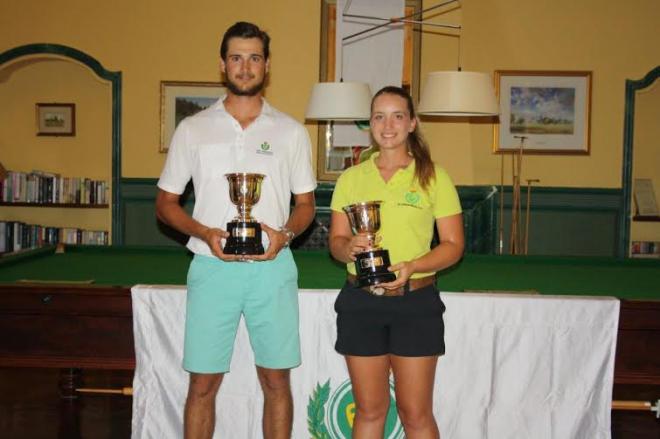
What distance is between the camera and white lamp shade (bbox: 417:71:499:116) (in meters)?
4.78

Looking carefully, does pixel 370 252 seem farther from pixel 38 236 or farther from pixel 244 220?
pixel 38 236

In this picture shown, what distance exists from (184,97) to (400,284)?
5.06 m

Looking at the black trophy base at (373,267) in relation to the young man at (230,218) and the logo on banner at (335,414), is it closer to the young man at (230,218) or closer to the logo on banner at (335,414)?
the young man at (230,218)

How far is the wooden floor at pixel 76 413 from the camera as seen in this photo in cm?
453

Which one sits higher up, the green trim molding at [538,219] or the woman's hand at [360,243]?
the woman's hand at [360,243]

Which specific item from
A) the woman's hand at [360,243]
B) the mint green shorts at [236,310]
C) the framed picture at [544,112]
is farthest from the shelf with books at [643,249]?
the woman's hand at [360,243]

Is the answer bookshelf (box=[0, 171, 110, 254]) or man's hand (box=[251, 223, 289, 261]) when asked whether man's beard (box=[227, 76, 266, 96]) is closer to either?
man's hand (box=[251, 223, 289, 261])

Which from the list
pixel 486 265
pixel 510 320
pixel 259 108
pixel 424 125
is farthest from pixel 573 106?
pixel 259 108

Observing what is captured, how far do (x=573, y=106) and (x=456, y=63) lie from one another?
1089 mm

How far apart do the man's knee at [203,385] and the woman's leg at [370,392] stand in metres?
0.50

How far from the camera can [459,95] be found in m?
4.78

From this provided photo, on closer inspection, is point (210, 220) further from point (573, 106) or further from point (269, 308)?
point (573, 106)

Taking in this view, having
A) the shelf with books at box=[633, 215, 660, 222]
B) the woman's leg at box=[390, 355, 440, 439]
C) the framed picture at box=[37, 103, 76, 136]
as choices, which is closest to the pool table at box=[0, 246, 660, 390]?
the woman's leg at box=[390, 355, 440, 439]

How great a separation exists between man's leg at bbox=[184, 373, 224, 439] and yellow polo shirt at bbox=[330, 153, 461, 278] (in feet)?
2.18
